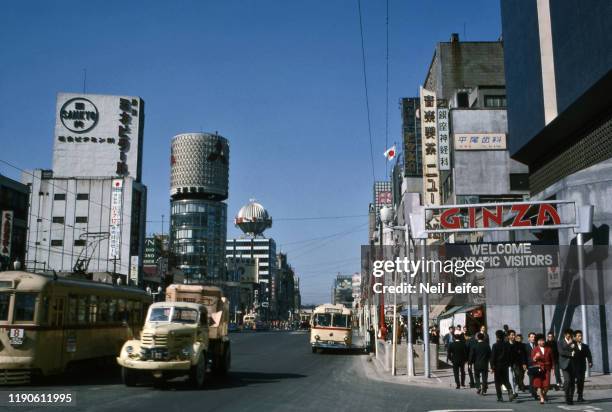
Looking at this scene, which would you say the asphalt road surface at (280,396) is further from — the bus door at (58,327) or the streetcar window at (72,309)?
the streetcar window at (72,309)

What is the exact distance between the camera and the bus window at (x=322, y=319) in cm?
3788

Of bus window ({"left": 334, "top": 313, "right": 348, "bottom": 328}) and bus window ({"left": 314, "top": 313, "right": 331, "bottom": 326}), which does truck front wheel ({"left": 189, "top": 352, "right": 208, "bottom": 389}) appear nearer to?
bus window ({"left": 314, "top": 313, "right": 331, "bottom": 326})

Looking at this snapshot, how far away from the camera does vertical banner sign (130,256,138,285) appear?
81113 millimetres

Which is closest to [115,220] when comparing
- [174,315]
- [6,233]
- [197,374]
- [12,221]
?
[12,221]

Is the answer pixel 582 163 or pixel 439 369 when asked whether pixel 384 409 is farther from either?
pixel 582 163

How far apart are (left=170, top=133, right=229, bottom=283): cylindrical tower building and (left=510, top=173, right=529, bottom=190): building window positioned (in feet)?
444

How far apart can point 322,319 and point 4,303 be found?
77.8 ft

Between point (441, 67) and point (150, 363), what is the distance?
55.4 m

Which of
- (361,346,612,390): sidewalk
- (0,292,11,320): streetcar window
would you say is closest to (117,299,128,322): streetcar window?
(0,292,11,320): streetcar window

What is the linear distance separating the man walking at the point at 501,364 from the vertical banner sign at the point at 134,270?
231 ft

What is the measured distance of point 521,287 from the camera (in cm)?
2478

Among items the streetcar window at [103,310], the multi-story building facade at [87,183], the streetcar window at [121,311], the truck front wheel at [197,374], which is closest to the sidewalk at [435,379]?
the truck front wheel at [197,374]

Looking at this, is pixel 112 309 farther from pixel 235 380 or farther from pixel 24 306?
pixel 235 380

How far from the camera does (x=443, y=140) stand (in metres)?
50.1
